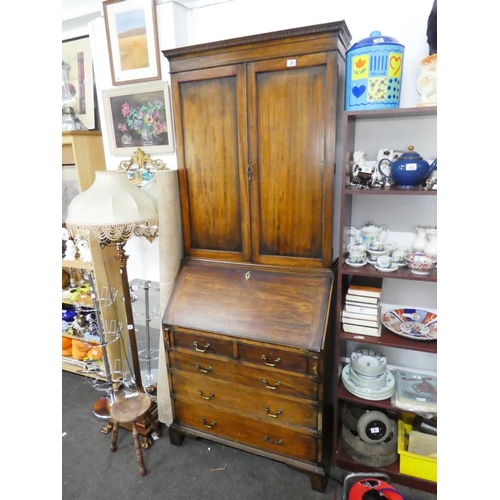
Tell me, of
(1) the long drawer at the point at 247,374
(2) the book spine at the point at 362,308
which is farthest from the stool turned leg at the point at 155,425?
(2) the book spine at the point at 362,308

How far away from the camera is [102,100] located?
2.28 meters

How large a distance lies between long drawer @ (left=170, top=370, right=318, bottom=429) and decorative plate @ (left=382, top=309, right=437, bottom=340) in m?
0.57

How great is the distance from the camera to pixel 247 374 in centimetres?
168

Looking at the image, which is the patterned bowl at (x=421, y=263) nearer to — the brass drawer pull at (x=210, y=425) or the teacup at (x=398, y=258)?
the teacup at (x=398, y=258)

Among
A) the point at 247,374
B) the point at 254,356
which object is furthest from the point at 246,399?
the point at 254,356

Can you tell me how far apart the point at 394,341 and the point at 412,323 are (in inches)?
8.6

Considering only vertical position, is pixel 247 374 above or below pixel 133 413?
above

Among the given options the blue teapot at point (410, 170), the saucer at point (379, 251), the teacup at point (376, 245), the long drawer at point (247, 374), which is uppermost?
the blue teapot at point (410, 170)

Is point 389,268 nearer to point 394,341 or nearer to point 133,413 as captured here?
point 394,341

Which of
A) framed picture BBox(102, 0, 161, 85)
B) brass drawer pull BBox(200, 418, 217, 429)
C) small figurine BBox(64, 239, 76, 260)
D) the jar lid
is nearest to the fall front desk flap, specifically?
brass drawer pull BBox(200, 418, 217, 429)

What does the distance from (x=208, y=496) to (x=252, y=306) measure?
98 cm

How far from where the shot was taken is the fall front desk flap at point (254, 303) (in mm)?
1558

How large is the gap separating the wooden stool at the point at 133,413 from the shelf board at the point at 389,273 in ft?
4.50
